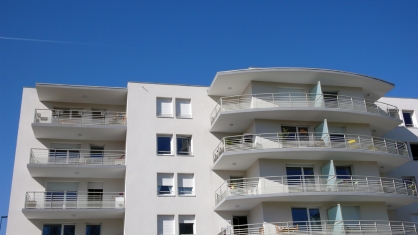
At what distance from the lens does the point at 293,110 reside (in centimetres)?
3053

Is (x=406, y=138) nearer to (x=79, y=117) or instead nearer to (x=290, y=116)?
(x=290, y=116)

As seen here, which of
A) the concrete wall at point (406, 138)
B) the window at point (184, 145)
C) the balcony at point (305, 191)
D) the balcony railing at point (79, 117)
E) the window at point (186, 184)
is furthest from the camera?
the concrete wall at point (406, 138)

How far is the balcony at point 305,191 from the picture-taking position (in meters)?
28.6

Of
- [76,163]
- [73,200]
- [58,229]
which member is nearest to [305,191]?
[76,163]

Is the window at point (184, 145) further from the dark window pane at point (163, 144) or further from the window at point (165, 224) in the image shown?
the window at point (165, 224)

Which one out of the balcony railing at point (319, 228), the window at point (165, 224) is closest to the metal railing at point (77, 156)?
the window at point (165, 224)

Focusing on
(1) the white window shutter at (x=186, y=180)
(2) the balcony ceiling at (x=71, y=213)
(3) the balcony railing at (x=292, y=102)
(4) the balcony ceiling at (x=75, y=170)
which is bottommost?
(2) the balcony ceiling at (x=71, y=213)

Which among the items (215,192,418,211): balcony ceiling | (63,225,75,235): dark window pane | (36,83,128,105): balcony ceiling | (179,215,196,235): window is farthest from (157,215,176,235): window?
(36,83,128,105): balcony ceiling

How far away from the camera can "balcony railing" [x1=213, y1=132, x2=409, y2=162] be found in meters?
30.4

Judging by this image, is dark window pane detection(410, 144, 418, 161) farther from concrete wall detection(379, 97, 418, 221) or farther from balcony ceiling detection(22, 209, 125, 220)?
balcony ceiling detection(22, 209, 125, 220)

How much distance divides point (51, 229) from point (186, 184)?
8.54 metres

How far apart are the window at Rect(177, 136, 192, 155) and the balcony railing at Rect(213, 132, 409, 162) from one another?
1.68 metres

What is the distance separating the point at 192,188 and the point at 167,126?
4.33 metres

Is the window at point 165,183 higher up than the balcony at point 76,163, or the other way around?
the balcony at point 76,163
